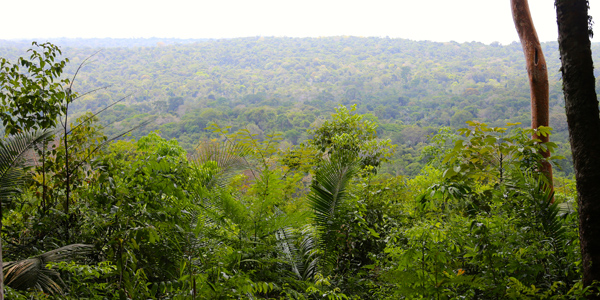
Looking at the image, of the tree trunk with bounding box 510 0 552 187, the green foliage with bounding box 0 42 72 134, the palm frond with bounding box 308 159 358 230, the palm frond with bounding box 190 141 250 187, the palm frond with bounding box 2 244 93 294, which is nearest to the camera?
the palm frond with bounding box 2 244 93 294

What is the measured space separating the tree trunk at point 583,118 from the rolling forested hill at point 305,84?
15.0 metres

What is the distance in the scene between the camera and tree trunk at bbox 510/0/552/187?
4.89m

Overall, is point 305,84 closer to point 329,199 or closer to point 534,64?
point 534,64

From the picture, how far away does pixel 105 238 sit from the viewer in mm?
2480

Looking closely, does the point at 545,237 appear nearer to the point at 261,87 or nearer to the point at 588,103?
the point at 588,103

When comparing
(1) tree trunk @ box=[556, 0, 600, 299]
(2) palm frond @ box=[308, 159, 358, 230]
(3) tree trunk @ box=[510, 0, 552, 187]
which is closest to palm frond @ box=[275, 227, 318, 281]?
(2) palm frond @ box=[308, 159, 358, 230]

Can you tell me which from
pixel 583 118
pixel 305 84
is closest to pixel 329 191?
pixel 583 118

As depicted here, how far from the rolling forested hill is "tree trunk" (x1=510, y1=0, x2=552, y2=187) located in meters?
Result: 12.0

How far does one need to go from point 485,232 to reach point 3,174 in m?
3.45

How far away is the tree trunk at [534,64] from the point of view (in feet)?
16.1

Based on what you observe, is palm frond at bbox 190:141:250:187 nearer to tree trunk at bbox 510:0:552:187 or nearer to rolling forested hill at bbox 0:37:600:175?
tree trunk at bbox 510:0:552:187

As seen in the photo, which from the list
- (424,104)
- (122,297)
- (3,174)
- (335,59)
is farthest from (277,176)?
(335,59)

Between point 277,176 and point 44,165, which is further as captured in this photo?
point 277,176

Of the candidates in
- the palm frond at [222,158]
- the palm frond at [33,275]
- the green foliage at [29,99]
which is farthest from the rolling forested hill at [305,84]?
the palm frond at [33,275]
